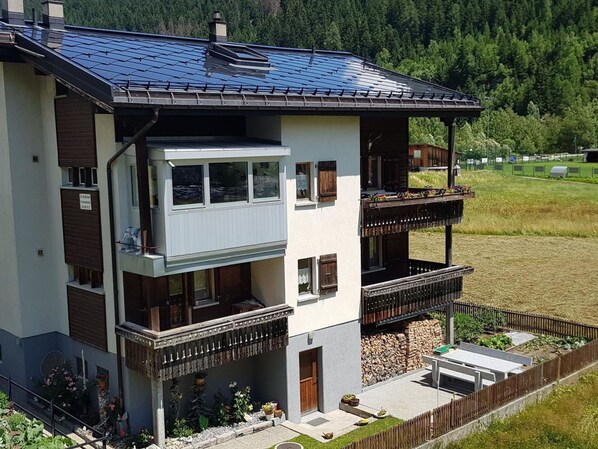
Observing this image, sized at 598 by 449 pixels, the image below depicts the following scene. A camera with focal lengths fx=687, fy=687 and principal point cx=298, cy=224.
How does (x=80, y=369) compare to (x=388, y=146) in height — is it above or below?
below

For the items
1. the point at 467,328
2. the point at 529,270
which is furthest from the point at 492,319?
the point at 529,270

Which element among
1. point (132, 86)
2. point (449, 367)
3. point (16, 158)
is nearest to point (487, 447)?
point (449, 367)

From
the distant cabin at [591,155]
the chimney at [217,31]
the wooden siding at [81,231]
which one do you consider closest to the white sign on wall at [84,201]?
the wooden siding at [81,231]

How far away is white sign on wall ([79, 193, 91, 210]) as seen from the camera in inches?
738

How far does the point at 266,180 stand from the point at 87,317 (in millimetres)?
6497

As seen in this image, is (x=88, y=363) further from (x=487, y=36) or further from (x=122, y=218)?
(x=487, y=36)

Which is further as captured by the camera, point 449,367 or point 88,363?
point 449,367

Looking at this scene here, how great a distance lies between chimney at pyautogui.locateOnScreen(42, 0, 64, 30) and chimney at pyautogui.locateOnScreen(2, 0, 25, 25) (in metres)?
0.73

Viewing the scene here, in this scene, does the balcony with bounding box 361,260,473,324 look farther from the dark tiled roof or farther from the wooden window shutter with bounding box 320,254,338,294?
the dark tiled roof

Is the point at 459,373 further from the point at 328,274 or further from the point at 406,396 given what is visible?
the point at 328,274

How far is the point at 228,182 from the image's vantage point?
692 inches

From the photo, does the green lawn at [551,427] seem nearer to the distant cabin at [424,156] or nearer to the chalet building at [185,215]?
the chalet building at [185,215]

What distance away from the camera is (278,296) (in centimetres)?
1977

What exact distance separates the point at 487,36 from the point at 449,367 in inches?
7545
